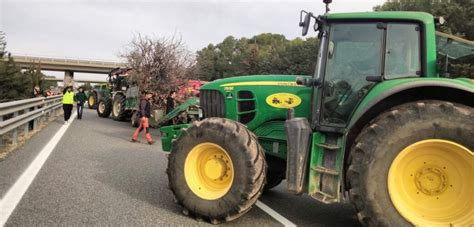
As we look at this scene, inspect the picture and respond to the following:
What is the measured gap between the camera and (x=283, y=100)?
5793 mm

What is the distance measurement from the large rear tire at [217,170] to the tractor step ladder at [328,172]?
2.26ft

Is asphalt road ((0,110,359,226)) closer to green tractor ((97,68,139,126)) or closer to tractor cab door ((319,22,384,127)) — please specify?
tractor cab door ((319,22,384,127))

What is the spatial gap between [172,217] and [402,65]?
11.0 ft

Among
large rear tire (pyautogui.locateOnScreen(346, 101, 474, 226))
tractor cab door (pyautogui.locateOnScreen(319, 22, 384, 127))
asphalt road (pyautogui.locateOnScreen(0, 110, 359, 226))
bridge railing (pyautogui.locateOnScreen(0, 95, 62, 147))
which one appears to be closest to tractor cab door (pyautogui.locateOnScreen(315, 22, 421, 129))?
tractor cab door (pyautogui.locateOnScreen(319, 22, 384, 127))

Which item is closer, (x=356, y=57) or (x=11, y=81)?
(x=356, y=57)

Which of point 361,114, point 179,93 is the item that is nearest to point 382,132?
point 361,114

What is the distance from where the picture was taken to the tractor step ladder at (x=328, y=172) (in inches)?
184

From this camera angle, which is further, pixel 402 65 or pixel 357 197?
pixel 402 65

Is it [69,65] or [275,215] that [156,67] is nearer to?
[275,215]

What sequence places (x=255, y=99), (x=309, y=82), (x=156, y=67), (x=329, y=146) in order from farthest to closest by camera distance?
(x=156, y=67) → (x=255, y=99) → (x=309, y=82) → (x=329, y=146)

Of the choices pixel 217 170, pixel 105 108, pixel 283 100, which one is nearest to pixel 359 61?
pixel 283 100

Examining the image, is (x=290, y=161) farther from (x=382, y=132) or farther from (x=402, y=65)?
(x=402, y=65)

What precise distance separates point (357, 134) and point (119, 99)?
1740 cm

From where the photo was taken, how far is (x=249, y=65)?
2544 inches
